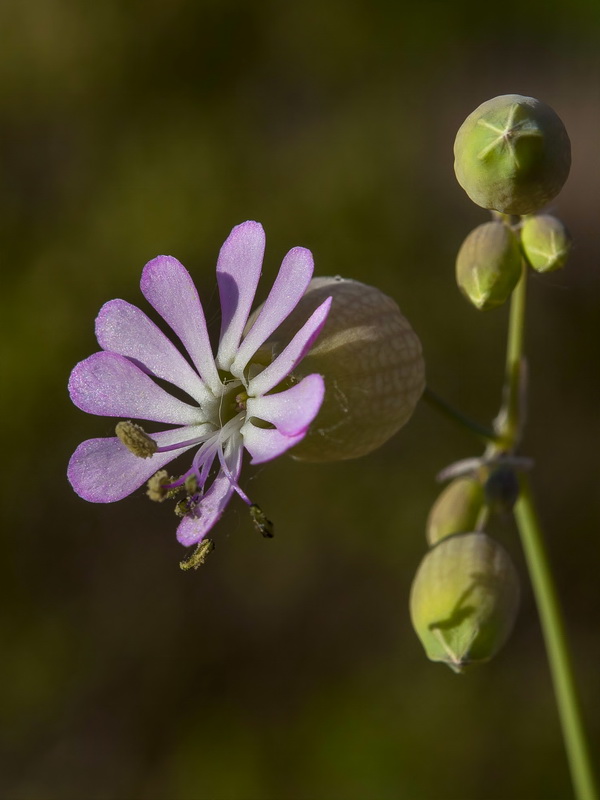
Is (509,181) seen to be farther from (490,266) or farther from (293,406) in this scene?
(293,406)

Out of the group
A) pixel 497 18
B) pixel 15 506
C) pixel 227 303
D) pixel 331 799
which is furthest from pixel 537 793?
pixel 497 18

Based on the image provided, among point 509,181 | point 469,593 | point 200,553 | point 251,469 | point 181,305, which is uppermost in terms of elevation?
point 509,181

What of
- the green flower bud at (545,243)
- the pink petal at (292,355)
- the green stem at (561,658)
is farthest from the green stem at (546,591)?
the pink petal at (292,355)

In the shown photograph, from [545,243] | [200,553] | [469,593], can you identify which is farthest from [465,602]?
[545,243]

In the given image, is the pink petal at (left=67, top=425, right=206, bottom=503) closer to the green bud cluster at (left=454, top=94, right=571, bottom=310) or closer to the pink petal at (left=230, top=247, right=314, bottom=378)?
the pink petal at (left=230, top=247, right=314, bottom=378)

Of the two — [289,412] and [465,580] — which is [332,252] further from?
[289,412]

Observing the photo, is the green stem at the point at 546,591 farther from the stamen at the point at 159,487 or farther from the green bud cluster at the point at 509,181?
the stamen at the point at 159,487
